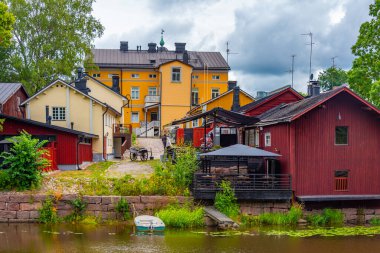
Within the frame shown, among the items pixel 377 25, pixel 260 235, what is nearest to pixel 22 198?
pixel 260 235

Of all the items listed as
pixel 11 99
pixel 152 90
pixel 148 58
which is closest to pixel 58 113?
pixel 11 99

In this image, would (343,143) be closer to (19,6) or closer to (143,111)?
(19,6)

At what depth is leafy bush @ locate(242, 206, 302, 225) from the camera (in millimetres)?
26203

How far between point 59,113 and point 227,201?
19.0 meters

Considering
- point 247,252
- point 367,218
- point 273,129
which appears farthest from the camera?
point 273,129

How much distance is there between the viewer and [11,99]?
4081cm

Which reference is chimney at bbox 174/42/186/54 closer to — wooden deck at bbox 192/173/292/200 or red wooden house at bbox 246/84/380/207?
red wooden house at bbox 246/84/380/207

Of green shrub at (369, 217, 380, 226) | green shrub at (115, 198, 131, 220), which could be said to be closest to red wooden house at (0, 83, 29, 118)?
green shrub at (115, 198, 131, 220)

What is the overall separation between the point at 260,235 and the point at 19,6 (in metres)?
35.0

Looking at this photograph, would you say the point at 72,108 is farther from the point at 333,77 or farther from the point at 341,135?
the point at 333,77

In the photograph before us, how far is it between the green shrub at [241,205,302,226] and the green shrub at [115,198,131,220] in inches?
225

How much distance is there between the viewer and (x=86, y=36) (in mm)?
52219

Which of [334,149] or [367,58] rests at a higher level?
[367,58]

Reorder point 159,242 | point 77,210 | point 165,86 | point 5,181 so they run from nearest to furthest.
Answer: point 159,242, point 77,210, point 5,181, point 165,86
